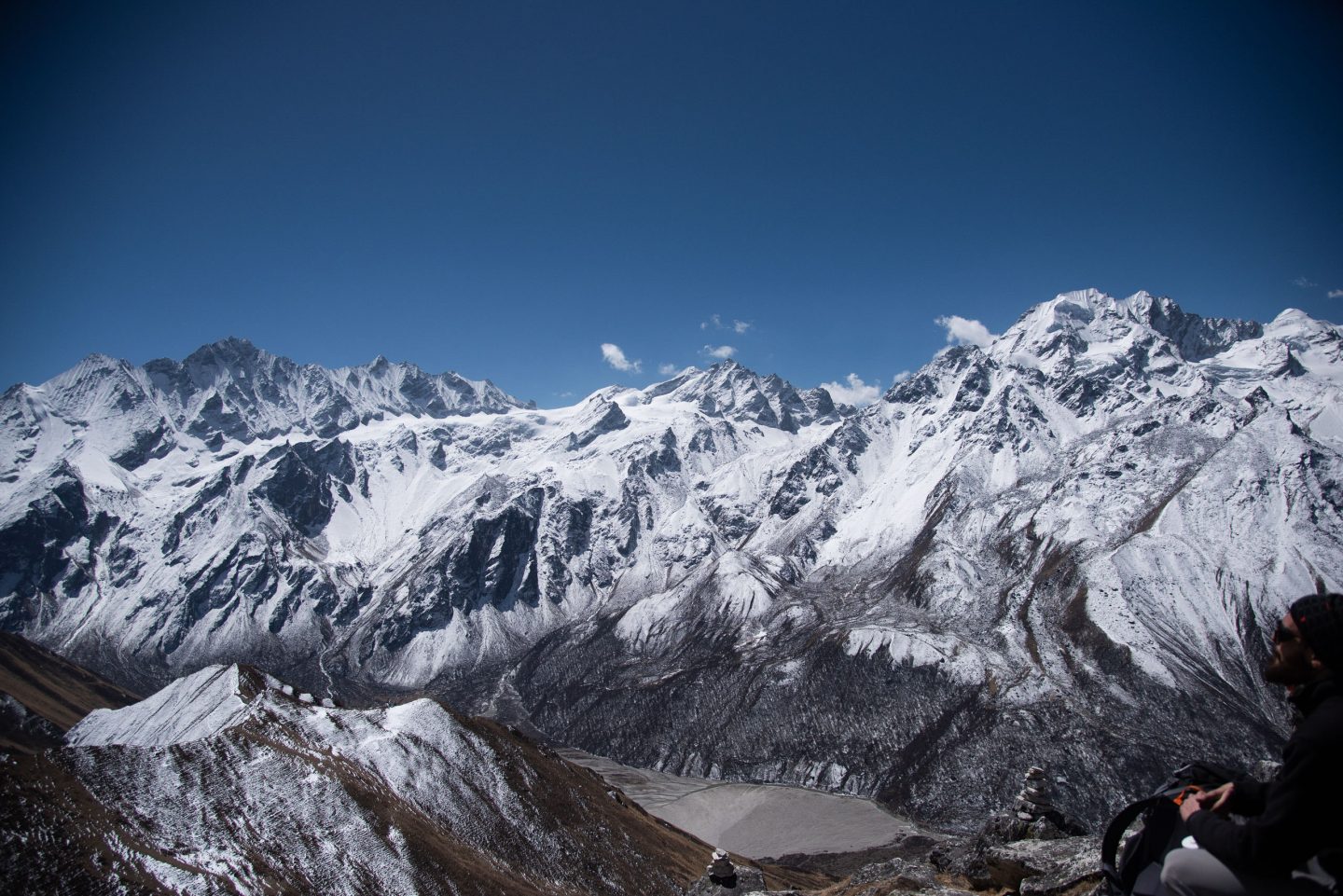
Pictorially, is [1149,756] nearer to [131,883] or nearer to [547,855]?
[547,855]

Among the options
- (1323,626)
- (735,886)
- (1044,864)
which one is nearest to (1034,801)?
(1044,864)

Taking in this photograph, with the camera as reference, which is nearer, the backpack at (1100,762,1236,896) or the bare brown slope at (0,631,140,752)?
the backpack at (1100,762,1236,896)

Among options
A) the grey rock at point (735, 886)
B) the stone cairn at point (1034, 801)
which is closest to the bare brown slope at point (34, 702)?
the grey rock at point (735, 886)

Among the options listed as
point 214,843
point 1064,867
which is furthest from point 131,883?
point 1064,867

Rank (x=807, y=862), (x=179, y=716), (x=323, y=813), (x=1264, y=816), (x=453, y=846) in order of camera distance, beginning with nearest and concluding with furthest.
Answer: (x=1264, y=816) < (x=323, y=813) < (x=453, y=846) < (x=179, y=716) < (x=807, y=862)

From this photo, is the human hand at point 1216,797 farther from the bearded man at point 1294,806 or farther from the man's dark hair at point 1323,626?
the man's dark hair at point 1323,626

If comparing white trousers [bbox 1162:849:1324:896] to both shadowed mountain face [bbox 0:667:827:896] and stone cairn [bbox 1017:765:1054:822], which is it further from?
shadowed mountain face [bbox 0:667:827:896]

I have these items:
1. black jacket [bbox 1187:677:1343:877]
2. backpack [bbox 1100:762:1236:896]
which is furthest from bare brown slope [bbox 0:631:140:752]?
black jacket [bbox 1187:677:1343:877]

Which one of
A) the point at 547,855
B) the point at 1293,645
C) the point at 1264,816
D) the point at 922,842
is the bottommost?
the point at 922,842
